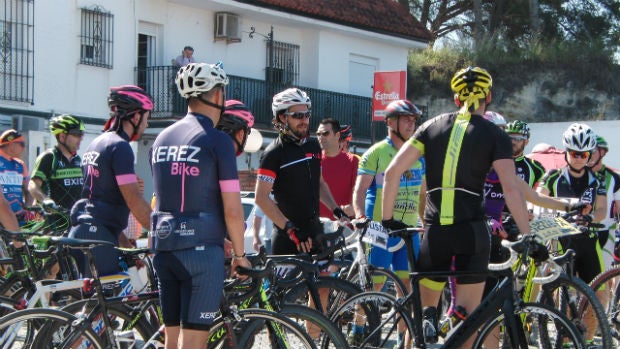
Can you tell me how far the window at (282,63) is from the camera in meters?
Answer: 25.9

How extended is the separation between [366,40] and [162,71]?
8.39m

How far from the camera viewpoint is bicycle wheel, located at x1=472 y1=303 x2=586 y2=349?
18.3 ft

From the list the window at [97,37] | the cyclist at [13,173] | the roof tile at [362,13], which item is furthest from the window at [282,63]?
the cyclist at [13,173]

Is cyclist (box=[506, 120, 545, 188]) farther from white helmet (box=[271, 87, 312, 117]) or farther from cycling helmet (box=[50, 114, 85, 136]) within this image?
cycling helmet (box=[50, 114, 85, 136])

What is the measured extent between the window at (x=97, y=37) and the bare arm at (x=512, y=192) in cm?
1629

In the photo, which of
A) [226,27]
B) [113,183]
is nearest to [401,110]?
[113,183]

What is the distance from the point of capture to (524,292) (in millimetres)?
6527

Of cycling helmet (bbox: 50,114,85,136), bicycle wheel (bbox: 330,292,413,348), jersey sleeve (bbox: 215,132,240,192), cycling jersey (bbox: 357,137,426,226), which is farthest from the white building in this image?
jersey sleeve (bbox: 215,132,240,192)

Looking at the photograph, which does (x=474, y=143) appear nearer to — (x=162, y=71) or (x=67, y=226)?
(x=67, y=226)

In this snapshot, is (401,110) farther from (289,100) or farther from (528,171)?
(528,171)

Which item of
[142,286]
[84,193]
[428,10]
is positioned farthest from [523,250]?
[428,10]

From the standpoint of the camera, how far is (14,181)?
11.3 m

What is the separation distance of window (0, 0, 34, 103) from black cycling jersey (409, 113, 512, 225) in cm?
1489

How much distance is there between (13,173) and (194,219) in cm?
689
